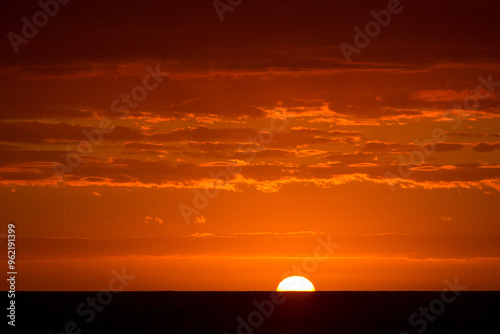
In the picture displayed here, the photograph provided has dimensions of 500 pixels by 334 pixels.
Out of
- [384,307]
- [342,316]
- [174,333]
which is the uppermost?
[384,307]

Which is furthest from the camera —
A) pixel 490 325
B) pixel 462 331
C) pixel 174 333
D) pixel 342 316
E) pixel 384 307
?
pixel 384 307

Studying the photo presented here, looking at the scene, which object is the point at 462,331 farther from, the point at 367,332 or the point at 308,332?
the point at 308,332

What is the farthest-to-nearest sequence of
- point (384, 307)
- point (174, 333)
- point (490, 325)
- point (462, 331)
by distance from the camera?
point (384, 307)
point (490, 325)
point (462, 331)
point (174, 333)

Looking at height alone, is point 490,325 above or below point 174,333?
above

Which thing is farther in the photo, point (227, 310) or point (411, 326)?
point (227, 310)

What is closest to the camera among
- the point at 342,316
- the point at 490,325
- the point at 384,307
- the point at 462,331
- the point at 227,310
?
the point at 462,331

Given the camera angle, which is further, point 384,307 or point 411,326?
point 384,307

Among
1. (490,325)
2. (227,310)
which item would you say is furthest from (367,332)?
(227,310)

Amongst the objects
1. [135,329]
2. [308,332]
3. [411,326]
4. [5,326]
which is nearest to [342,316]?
[411,326]

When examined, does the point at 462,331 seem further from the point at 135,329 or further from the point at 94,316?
the point at 94,316
